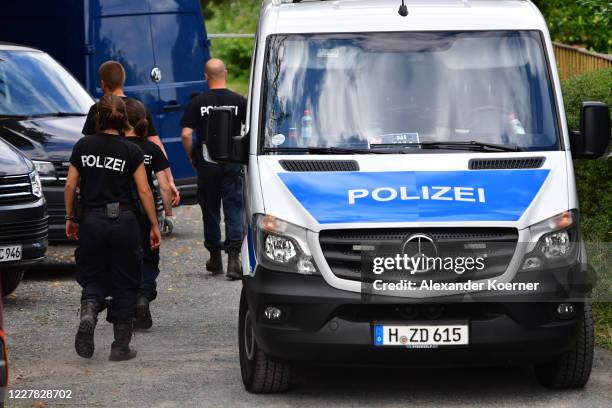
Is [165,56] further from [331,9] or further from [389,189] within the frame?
[389,189]

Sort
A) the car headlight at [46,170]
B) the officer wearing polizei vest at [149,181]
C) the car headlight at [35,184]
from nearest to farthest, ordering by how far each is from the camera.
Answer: the officer wearing polizei vest at [149,181] < the car headlight at [35,184] < the car headlight at [46,170]

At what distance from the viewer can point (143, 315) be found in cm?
1073

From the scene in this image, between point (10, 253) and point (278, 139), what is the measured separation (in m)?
3.63

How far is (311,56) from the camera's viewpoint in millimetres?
9016

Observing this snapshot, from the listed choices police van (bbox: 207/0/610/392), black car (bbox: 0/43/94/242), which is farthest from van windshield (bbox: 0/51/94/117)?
police van (bbox: 207/0/610/392)

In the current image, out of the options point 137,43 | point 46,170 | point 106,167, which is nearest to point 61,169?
point 46,170

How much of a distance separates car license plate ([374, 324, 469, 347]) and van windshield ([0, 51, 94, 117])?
7.01 meters

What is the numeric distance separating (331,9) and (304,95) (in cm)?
69

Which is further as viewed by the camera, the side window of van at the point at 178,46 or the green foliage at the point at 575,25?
the green foliage at the point at 575,25

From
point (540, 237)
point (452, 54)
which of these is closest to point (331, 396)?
point (540, 237)

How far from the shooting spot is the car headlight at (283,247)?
8.01m

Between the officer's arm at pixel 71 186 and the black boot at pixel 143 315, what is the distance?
4.11ft

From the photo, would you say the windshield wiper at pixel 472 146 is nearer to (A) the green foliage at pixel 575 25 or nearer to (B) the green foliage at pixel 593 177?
(B) the green foliage at pixel 593 177

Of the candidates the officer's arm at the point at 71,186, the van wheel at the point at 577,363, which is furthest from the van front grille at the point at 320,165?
the officer's arm at the point at 71,186
